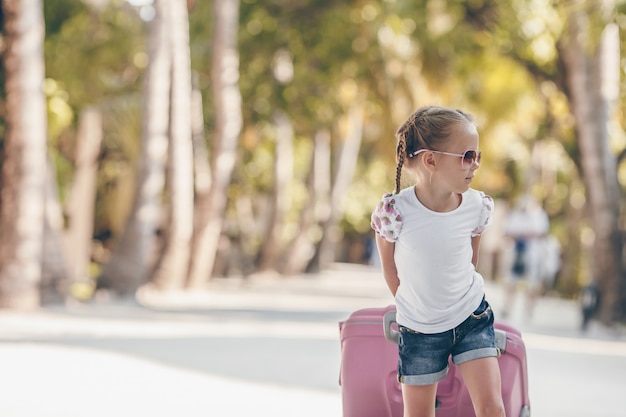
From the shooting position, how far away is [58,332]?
456 inches

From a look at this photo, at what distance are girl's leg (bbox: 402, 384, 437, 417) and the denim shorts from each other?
0.04m

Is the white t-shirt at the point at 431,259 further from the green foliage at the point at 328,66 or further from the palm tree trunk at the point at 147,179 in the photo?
the palm tree trunk at the point at 147,179

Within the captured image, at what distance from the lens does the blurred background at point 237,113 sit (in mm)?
14078

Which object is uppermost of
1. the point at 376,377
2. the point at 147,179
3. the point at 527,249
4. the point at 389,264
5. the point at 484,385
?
the point at 389,264

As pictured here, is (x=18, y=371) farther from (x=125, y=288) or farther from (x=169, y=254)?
(x=169, y=254)

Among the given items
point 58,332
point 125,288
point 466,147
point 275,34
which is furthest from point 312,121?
point 466,147

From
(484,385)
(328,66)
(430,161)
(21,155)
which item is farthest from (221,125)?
(484,385)

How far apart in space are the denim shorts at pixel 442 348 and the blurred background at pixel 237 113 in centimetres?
904

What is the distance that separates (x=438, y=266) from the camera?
4.37m

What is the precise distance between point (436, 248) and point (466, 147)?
1.27 ft

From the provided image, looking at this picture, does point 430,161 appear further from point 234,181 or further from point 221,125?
point 234,181

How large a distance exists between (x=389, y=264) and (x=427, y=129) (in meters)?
0.54

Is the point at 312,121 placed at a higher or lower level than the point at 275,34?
lower

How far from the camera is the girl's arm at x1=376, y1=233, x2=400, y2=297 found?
449 centimetres
